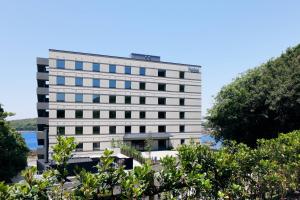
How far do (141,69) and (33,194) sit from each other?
4479 cm

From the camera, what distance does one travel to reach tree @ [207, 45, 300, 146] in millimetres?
22838

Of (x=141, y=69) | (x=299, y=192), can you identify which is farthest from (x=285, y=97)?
(x=141, y=69)

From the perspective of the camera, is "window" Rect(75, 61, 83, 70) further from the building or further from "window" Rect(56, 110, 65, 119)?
"window" Rect(56, 110, 65, 119)

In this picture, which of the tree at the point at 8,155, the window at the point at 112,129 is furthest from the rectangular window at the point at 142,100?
the tree at the point at 8,155

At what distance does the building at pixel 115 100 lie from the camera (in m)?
41.1

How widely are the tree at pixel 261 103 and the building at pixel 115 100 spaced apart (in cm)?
1908

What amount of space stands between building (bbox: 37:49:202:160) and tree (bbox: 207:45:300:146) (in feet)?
62.6

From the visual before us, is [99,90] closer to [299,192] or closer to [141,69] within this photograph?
[141,69]

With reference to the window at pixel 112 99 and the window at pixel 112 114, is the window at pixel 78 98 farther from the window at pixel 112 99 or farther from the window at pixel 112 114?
the window at pixel 112 114

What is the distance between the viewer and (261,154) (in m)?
7.07

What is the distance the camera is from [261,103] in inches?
978

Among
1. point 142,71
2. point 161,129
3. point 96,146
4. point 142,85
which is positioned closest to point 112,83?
point 142,85

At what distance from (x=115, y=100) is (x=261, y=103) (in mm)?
26561

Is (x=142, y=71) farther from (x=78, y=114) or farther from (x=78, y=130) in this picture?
(x=78, y=130)
